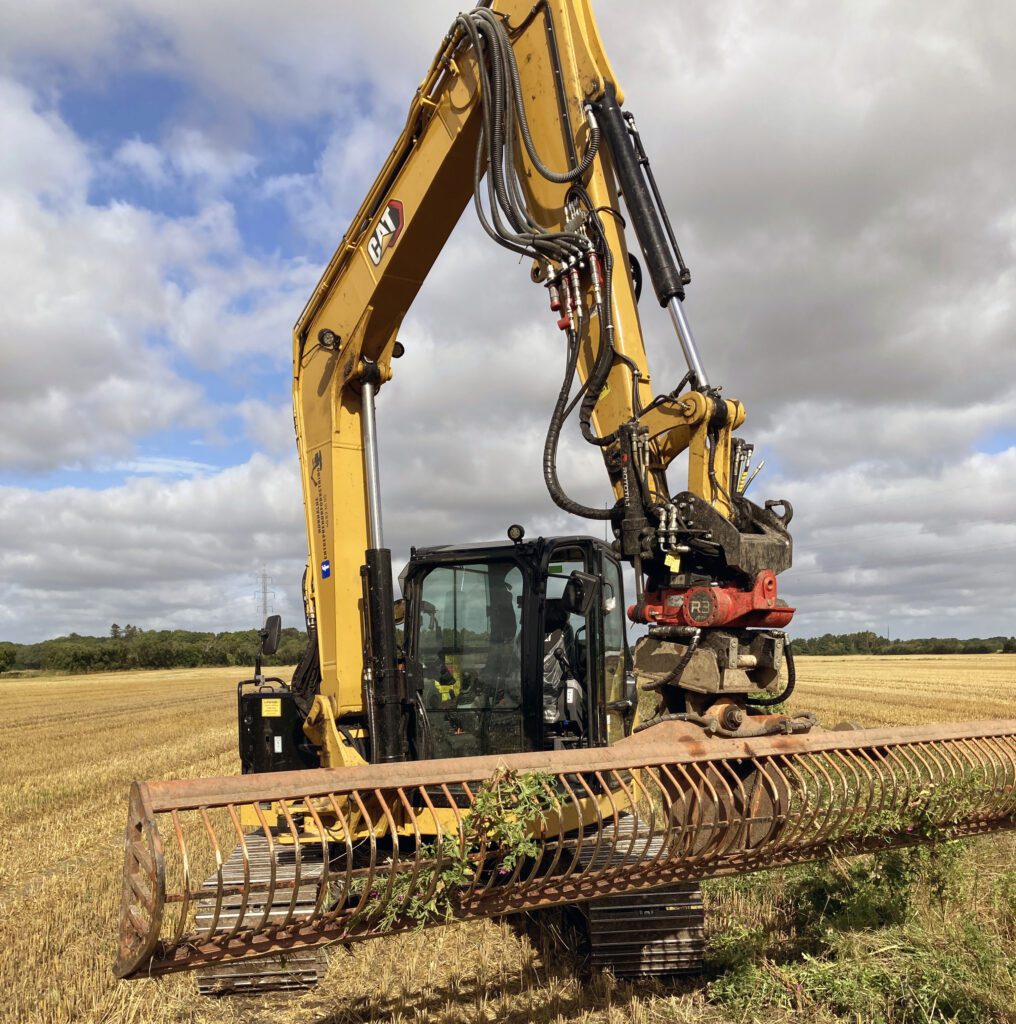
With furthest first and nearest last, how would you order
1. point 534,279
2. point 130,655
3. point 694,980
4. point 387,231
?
point 130,655 → point 387,231 → point 534,279 → point 694,980

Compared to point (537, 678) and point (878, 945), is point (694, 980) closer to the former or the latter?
point (878, 945)

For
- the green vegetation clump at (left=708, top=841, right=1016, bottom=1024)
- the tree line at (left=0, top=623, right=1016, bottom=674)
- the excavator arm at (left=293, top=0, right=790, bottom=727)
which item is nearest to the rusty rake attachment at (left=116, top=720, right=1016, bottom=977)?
the green vegetation clump at (left=708, top=841, right=1016, bottom=1024)

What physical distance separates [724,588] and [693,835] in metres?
1.15

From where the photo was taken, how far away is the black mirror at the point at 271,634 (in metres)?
6.95

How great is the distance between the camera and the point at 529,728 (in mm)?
5965

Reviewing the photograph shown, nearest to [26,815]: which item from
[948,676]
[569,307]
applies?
[569,307]

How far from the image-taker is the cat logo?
21.5 feet

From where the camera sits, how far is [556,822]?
501 centimetres

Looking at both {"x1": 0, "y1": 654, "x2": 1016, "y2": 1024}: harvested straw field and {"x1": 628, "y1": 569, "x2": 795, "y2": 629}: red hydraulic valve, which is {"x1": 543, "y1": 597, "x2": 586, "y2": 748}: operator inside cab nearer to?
{"x1": 0, "y1": 654, "x2": 1016, "y2": 1024}: harvested straw field

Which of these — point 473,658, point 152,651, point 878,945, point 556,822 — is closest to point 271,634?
point 473,658

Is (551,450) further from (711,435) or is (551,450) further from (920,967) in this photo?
(920,967)

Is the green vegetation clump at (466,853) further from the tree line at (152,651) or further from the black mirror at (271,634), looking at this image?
the tree line at (152,651)

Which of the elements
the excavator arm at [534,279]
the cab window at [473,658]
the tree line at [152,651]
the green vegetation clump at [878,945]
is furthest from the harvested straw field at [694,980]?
the tree line at [152,651]

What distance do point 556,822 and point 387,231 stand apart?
422 centimetres
